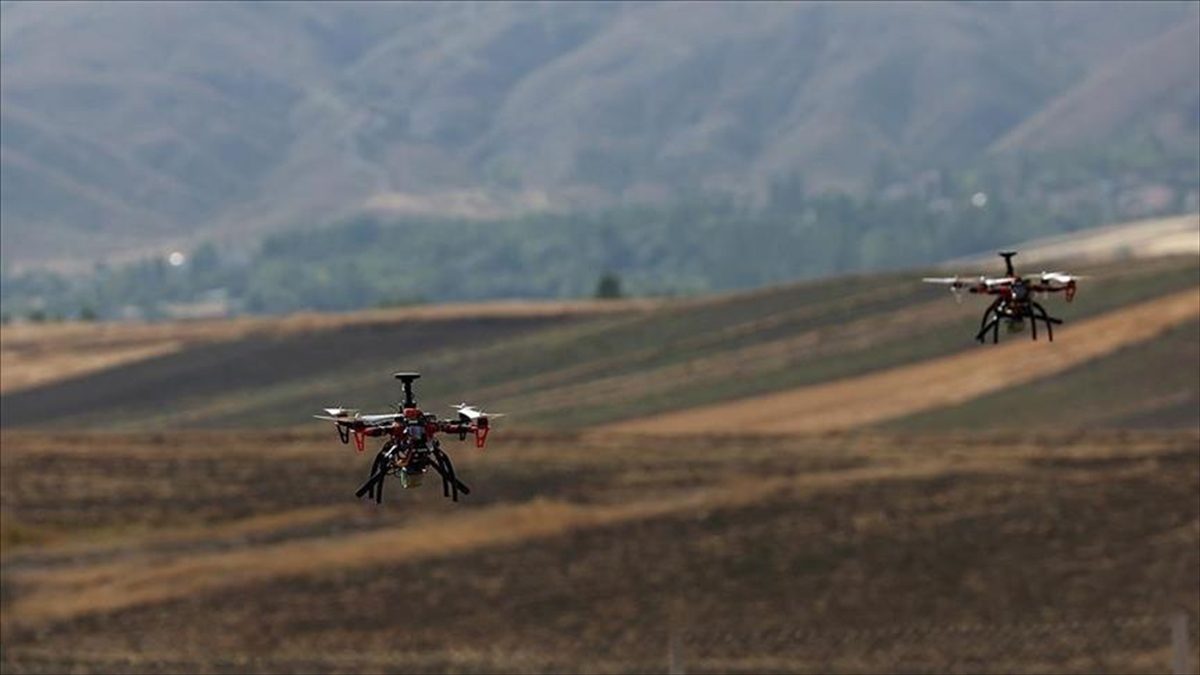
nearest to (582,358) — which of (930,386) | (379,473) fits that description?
(930,386)

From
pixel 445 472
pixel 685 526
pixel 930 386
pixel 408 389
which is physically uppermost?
pixel 930 386

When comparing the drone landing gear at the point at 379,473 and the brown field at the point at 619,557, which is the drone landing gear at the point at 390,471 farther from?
the brown field at the point at 619,557

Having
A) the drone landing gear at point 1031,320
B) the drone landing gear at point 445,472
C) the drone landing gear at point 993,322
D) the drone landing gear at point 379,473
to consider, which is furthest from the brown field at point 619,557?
the drone landing gear at point 445,472

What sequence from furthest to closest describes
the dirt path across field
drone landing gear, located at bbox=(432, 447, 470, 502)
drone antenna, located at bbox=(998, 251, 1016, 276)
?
the dirt path across field → drone antenna, located at bbox=(998, 251, 1016, 276) → drone landing gear, located at bbox=(432, 447, 470, 502)

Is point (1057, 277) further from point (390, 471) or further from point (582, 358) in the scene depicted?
point (582, 358)

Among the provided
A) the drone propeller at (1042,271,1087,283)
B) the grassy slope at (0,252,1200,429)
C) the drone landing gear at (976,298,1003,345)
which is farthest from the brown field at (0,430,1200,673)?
the grassy slope at (0,252,1200,429)

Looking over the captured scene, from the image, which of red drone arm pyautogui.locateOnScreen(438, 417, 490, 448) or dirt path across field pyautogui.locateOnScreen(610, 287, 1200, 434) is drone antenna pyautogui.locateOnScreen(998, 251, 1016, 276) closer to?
red drone arm pyautogui.locateOnScreen(438, 417, 490, 448)
